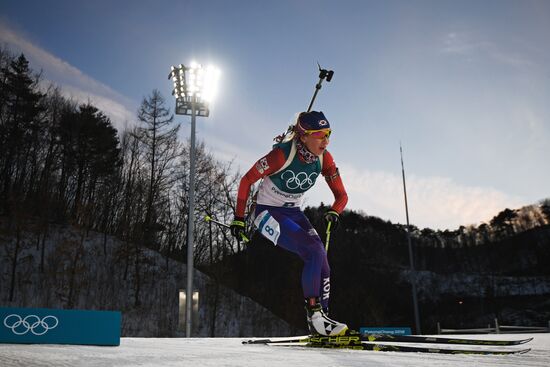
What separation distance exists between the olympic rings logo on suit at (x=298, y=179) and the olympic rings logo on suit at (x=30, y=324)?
2.23 m

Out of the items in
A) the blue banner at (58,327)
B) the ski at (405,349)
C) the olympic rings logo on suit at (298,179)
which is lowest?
the ski at (405,349)

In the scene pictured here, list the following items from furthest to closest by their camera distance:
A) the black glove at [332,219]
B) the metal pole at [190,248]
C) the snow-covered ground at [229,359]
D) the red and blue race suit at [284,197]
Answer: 1. the metal pole at [190,248]
2. the black glove at [332,219]
3. the red and blue race suit at [284,197]
4. the snow-covered ground at [229,359]

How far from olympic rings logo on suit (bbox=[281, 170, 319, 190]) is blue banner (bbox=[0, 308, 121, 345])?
1.90 meters

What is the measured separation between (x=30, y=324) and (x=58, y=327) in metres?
0.19

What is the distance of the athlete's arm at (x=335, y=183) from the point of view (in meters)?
4.32

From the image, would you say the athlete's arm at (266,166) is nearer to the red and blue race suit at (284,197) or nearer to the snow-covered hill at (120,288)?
the red and blue race suit at (284,197)

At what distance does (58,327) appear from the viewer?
2.91 metres

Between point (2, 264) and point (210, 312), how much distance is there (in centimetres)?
1157

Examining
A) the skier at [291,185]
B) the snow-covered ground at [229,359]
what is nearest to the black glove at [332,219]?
the skier at [291,185]

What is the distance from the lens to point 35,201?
2464 centimetres

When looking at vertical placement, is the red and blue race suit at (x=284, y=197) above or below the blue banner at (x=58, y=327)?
above

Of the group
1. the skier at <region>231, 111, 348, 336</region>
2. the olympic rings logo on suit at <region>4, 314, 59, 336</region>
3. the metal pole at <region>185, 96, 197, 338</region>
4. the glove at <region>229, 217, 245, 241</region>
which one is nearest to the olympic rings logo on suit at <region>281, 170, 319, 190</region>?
the skier at <region>231, 111, 348, 336</region>

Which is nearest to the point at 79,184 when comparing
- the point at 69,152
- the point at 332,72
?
the point at 69,152

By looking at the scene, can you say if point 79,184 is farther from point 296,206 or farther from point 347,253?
point 296,206
